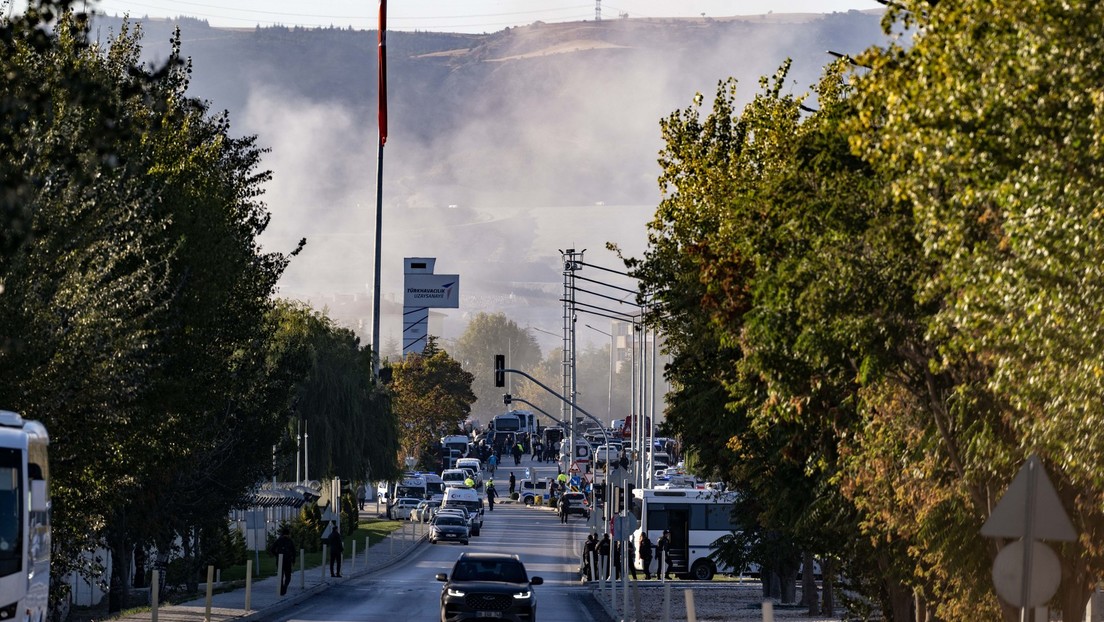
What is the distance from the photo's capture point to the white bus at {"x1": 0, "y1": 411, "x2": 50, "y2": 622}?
1791 cm

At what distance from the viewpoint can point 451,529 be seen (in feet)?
241

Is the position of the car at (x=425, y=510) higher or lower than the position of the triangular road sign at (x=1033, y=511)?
lower

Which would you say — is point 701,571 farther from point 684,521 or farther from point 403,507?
point 403,507

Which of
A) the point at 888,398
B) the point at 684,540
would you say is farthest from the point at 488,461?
the point at 888,398

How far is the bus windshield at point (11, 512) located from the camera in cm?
1800

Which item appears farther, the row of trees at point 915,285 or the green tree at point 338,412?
the green tree at point 338,412

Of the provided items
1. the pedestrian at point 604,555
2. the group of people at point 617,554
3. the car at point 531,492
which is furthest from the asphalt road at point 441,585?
the car at point 531,492

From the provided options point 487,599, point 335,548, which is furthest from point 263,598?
point 487,599

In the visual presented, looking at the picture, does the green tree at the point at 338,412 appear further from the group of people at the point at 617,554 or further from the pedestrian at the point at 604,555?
the pedestrian at the point at 604,555

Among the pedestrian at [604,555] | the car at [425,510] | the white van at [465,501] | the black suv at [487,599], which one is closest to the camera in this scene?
the black suv at [487,599]

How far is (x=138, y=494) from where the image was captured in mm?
31797

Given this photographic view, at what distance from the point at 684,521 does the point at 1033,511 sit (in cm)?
4877

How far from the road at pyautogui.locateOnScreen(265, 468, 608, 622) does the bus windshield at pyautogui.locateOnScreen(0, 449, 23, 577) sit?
51.3ft

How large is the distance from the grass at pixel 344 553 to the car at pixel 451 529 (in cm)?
199
